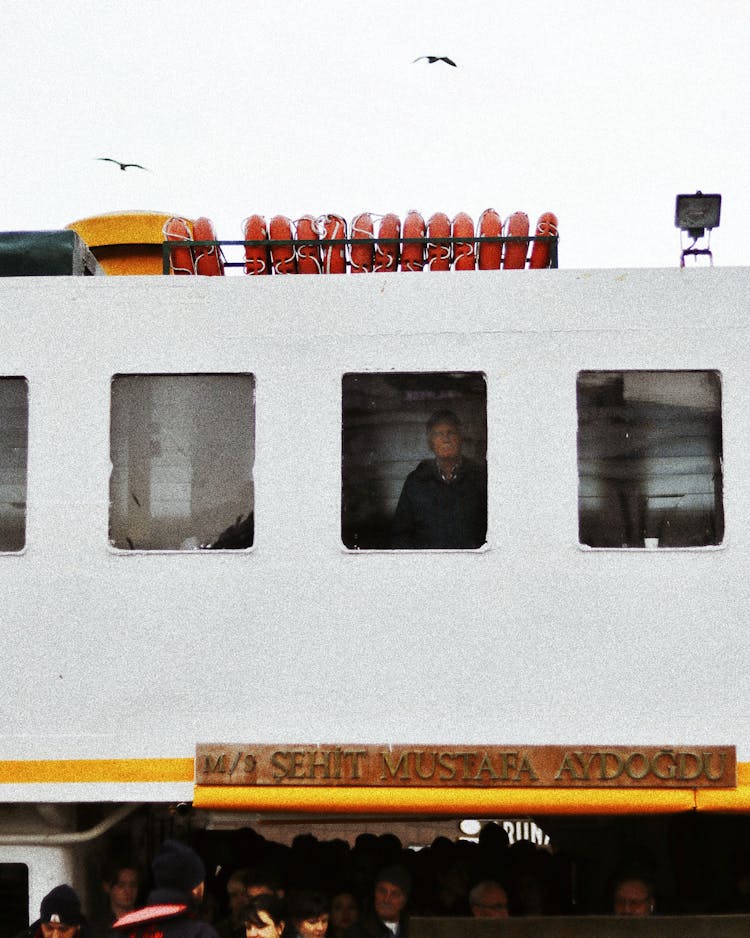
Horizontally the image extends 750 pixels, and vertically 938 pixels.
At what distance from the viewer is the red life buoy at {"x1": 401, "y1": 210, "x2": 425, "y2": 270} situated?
6.52 metres

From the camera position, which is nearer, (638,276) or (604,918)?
(604,918)

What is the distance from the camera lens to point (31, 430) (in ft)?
20.2

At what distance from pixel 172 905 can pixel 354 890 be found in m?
2.22

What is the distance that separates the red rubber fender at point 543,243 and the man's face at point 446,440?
100cm

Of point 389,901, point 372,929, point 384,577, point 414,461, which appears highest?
point 414,461

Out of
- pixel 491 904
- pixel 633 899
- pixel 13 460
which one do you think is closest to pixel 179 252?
pixel 13 460

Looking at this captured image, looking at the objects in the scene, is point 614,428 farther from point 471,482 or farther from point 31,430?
point 31,430

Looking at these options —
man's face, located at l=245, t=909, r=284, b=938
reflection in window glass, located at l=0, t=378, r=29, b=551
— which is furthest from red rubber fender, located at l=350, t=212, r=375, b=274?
man's face, located at l=245, t=909, r=284, b=938

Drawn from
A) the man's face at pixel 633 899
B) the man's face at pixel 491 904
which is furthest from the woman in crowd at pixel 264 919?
the man's face at pixel 633 899

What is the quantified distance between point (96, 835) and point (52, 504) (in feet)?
4.95

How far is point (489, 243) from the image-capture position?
6477mm

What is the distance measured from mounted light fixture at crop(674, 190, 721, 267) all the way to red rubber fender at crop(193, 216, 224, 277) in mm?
2209

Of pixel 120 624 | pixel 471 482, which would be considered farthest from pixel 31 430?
pixel 471 482

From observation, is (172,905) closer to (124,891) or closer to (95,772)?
(95,772)
